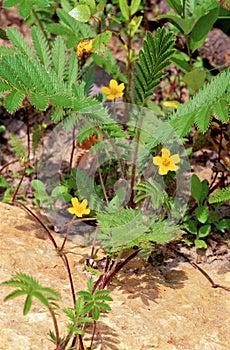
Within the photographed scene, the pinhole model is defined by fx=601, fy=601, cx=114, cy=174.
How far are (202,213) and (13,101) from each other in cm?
104

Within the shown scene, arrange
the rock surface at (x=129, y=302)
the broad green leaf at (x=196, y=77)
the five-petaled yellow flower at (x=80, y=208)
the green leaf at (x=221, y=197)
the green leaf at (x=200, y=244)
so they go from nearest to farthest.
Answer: the rock surface at (x=129, y=302)
the green leaf at (x=221, y=197)
the five-petaled yellow flower at (x=80, y=208)
the green leaf at (x=200, y=244)
the broad green leaf at (x=196, y=77)

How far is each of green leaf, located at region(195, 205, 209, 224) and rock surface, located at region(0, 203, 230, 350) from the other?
0.71 feet

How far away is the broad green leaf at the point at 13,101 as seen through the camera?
2311 millimetres

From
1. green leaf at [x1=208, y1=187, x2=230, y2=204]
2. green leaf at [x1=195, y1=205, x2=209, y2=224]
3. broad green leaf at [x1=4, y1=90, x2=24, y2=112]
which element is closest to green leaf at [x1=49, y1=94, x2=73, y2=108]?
broad green leaf at [x1=4, y1=90, x2=24, y2=112]

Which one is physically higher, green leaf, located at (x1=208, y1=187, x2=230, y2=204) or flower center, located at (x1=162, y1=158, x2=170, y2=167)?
flower center, located at (x1=162, y1=158, x2=170, y2=167)

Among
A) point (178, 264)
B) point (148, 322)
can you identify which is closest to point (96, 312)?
point (148, 322)

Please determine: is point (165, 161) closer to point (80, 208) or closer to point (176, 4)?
point (80, 208)

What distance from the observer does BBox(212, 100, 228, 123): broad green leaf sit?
2304 millimetres

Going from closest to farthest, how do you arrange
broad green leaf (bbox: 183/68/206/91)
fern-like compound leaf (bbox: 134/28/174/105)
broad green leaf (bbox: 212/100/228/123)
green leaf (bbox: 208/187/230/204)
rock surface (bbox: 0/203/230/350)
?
rock surface (bbox: 0/203/230/350)
broad green leaf (bbox: 212/100/228/123)
fern-like compound leaf (bbox: 134/28/174/105)
green leaf (bbox: 208/187/230/204)
broad green leaf (bbox: 183/68/206/91)

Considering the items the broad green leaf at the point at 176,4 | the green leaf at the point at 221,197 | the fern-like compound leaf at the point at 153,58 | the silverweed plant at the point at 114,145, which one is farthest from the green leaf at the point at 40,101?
the broad green leaf at the point at 176,4

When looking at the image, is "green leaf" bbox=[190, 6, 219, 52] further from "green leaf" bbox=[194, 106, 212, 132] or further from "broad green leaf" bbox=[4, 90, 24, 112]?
"broad green leaf" bbox=[4, 90, 24, 112]

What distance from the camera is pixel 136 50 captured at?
13.6 ft

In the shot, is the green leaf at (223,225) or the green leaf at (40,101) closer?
the green leaf at (40,101)

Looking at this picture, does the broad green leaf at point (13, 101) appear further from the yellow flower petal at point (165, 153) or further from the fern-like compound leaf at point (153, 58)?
the yellow flower petal at point (165, 153)
